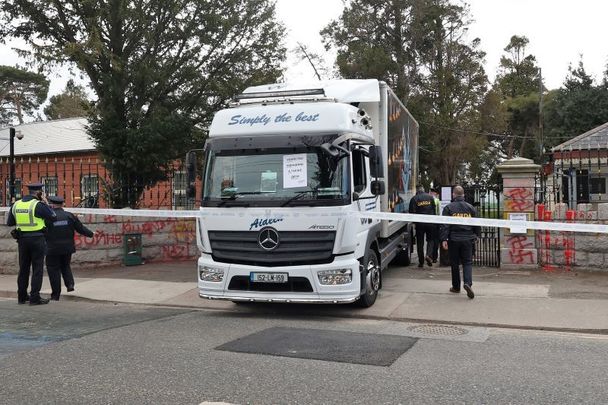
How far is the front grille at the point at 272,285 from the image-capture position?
25.1ft

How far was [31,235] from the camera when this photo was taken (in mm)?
9266

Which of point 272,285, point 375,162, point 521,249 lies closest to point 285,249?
point 272,285

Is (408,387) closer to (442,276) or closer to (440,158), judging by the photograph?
(442,276)

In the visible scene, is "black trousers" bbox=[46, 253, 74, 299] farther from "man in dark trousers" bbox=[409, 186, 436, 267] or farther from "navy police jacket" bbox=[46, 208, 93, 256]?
"man in dark trousers" bbox=[409, 186, 436, 267]

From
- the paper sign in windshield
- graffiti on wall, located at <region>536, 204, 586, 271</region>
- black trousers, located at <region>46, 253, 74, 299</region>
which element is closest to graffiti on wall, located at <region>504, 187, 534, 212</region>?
graffiti on wall, located at <region>536, 204, 586, 271</region>

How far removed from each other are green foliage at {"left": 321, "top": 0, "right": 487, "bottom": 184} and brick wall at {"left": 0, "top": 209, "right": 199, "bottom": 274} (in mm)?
23715

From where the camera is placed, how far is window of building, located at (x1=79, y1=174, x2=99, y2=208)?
1408 cm

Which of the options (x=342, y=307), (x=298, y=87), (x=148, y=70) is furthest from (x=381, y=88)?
(x=148, y=70)

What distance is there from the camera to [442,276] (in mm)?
11555

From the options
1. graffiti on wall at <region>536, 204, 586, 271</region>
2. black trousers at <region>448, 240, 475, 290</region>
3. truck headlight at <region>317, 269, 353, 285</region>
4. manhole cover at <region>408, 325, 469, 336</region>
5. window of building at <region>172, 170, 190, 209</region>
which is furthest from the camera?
window of building at <region>172, 170, 190, 209</region>

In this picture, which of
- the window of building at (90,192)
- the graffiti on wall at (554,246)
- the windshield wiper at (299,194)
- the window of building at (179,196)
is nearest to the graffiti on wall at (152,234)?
the window of building at (179,196)

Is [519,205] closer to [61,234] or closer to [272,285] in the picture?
[272,285]

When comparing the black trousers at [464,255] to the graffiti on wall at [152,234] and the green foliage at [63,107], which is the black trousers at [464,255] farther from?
the green foliage at [63,107]

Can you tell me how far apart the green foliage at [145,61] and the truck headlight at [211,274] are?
282 inches
